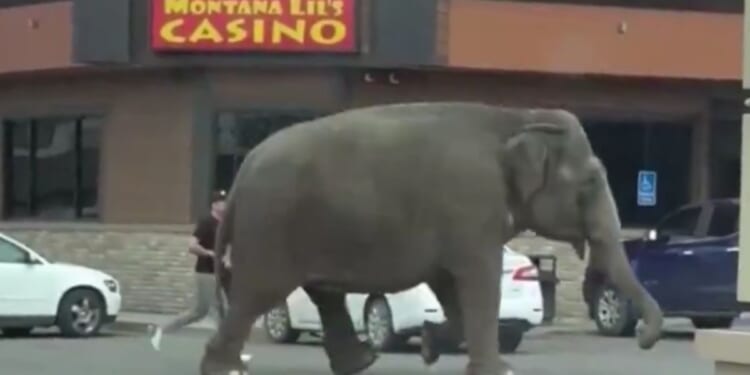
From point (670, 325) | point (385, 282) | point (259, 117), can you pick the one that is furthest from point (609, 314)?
point (385, 282)

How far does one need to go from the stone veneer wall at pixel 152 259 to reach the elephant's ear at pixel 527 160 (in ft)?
47.9

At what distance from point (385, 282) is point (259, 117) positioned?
15270mm

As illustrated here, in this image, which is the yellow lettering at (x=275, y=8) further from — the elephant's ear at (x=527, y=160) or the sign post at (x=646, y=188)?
the elephant's ear at (x=527, y=160)

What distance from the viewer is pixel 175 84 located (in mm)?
30250

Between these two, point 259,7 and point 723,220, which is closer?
point 723,220

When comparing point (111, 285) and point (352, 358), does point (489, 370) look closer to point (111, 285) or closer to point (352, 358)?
point (352, 358)

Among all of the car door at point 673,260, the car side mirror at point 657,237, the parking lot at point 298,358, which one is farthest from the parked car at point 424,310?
the car side mirror at point 657,237

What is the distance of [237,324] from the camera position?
604 inches

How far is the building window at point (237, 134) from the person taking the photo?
97.9ft

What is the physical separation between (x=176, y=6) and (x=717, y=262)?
8.90 m

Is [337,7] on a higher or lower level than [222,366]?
higher

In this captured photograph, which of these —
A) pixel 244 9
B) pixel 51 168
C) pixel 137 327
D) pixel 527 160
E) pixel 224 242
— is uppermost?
pixel 244 9

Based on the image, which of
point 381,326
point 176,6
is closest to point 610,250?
point 381,326

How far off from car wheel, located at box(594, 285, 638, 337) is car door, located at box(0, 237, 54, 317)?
23.6 ft
